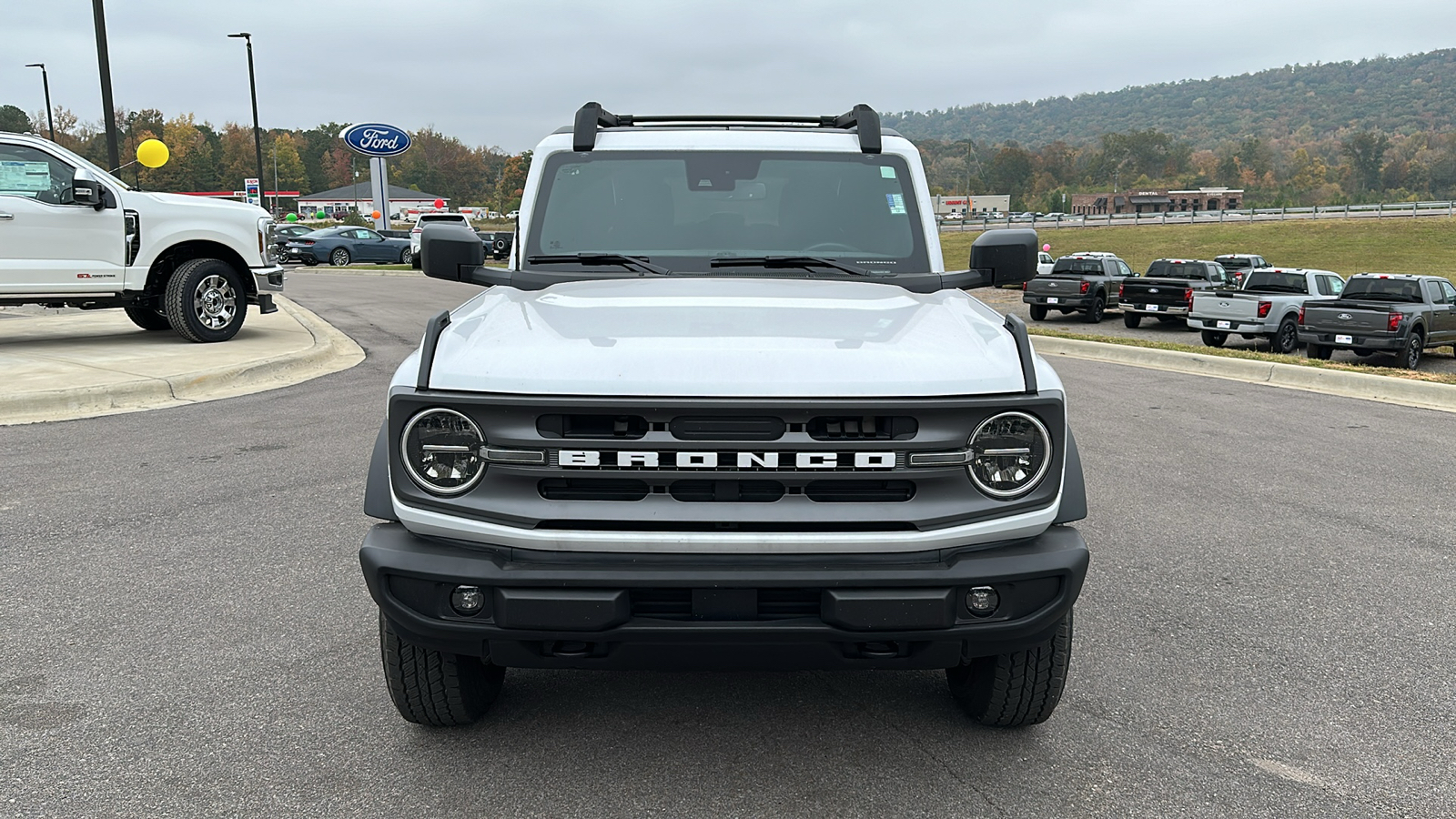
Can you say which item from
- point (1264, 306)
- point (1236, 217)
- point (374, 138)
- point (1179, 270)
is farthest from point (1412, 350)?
point (1236, 217)

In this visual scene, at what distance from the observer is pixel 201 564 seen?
4.98 m

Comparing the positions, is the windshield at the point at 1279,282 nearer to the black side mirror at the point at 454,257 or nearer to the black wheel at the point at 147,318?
the black wheel at the point at 147,318

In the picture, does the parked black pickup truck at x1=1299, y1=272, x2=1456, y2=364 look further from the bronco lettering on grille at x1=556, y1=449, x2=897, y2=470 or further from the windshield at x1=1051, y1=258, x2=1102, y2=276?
the bronco lettering on grille at x1=556, y1=449, x2=897, y2=470

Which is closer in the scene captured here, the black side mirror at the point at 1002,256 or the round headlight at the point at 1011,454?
the round headlight at the point at 1011,454

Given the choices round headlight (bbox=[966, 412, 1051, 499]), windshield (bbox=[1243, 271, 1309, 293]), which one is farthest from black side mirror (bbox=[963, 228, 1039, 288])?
windshield (bbox=[1243, 271, 1309, 293])

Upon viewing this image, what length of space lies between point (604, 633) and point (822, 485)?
2.22 ft

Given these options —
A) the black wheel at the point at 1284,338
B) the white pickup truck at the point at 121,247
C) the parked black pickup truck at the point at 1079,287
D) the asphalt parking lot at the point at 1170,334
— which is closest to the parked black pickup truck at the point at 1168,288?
the asphalt parking lot at the point at 1170,334

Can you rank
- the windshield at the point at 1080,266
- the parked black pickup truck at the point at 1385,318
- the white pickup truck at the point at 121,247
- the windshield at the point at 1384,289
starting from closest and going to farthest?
the white pickup truck at the point at 121,247
the parked black pickup truck at the point at 1385,318
the windshield at the point at 1384,289
the windshield at the point at 1080,266

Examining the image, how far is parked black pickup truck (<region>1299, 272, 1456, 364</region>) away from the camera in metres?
16.1

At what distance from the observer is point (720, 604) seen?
2693 millimetres

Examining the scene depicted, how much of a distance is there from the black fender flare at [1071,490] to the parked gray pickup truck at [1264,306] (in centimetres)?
1781

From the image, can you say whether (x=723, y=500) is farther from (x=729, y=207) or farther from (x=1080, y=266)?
(x=1080, y=266)

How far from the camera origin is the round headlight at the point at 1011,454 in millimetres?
2824

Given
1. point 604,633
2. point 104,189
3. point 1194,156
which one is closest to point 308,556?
point 604,633
